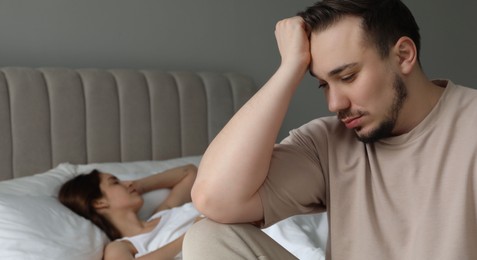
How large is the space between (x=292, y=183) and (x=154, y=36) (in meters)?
1.85

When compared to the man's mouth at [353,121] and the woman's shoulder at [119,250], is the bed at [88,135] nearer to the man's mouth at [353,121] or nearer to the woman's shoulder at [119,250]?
the woman's shoulder at [119,250]

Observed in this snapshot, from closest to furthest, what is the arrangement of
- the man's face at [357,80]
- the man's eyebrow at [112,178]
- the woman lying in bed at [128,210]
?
the man's face at [357,80]
the woman lying in bed at [128,210]
the man's eyebrow at [112,178]

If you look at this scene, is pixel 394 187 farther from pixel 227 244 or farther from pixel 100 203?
pixel 100 203

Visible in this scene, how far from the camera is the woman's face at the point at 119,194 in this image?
7.26 feet

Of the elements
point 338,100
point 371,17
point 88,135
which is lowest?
point 88,135

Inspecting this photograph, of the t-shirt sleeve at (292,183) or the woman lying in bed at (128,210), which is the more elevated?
the t-shirt sleeve at (292,183)

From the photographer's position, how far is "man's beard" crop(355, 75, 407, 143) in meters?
1.21

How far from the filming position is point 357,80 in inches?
46.9

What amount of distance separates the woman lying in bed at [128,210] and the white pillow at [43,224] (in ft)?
0.20

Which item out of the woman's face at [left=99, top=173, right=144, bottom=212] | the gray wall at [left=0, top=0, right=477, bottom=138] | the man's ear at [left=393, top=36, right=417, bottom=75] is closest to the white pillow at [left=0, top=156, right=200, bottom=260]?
the woman's face at [left=99, top=173, right=144, bottom=212]

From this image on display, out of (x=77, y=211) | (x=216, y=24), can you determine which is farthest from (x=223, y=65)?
(x=77, y=211)

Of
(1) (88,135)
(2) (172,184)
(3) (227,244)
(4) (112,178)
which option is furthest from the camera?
(1) (88,135)

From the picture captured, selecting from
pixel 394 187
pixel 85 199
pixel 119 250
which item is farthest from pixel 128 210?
pixel 394 187

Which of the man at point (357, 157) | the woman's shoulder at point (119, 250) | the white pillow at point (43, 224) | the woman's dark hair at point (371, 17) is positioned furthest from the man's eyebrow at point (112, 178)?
the woman's dark hair at point (371, 17)
